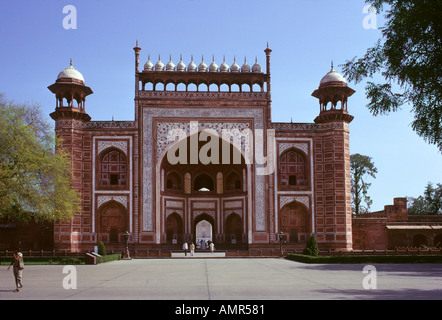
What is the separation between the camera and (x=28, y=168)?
84.2 feet

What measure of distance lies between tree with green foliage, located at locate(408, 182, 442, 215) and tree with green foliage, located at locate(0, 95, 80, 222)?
37575mm

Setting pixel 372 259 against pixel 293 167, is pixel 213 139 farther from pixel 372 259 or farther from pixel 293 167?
pixel 372 259

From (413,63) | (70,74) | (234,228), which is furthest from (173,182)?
(413,63)

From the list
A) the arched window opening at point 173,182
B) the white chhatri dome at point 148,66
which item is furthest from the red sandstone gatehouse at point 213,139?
the arched window opening at point 173,182

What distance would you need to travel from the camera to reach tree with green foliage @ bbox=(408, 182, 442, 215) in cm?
5188

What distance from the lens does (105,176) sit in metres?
37.1

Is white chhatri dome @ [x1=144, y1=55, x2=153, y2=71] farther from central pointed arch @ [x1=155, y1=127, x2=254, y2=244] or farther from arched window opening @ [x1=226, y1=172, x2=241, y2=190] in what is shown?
arched window opening @ [x1=226, y1=172, x2=241, y2=190]

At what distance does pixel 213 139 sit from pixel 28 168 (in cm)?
1636

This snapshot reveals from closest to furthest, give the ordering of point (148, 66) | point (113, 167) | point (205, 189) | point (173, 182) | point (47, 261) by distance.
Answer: point (47, 261) < point (113, 167) < point (148, 66) < point (173, 182) < point (205, 189)

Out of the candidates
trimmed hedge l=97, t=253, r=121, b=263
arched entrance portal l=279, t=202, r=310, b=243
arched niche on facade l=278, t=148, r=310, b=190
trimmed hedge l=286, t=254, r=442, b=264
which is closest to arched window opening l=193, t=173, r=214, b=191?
arched niche on facade l=278, t=148, r=310, b=190

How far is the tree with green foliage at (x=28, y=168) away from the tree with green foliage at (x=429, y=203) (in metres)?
37.6

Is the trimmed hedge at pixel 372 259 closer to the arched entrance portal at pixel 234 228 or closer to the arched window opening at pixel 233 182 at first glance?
the arched entrance portal at pixel 234 228
